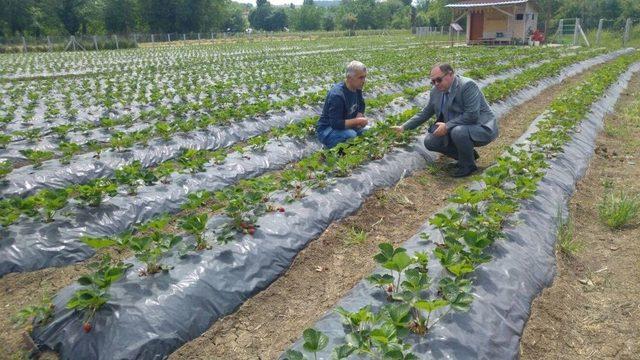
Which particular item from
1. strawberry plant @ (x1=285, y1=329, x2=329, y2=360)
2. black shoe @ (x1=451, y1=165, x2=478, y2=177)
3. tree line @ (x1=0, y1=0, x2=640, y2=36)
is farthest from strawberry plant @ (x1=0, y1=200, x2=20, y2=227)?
tree line @ (x1=0, y1=0, x2=640, y2=36)

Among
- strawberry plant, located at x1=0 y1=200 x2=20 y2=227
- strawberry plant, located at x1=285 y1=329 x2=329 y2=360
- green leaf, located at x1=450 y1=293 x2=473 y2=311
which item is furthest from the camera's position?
strawberry plant, located at x1=0 y1=200 x2=20 y2=227

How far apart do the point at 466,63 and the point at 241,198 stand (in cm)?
1619

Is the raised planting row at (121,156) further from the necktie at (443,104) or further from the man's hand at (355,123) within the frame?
the necktie at (443,104)

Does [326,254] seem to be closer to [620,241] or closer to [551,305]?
[551,305]

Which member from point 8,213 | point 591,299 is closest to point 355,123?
point 591,299

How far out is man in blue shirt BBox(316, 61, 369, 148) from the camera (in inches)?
254

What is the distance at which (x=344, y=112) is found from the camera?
6.73 meters

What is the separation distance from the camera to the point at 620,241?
456 cm

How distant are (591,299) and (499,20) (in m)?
34.2

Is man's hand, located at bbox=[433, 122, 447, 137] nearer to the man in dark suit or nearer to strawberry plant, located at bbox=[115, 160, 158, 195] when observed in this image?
the man in dark suit

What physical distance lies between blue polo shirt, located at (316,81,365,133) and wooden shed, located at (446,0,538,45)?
28.8m

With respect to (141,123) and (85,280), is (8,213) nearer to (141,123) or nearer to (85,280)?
(85,280)

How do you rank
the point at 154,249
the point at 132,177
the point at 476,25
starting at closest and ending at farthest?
1. the point at 154,249
2. the point at 132,177
3. the point at 476,25

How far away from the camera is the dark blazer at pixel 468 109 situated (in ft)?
19.6
